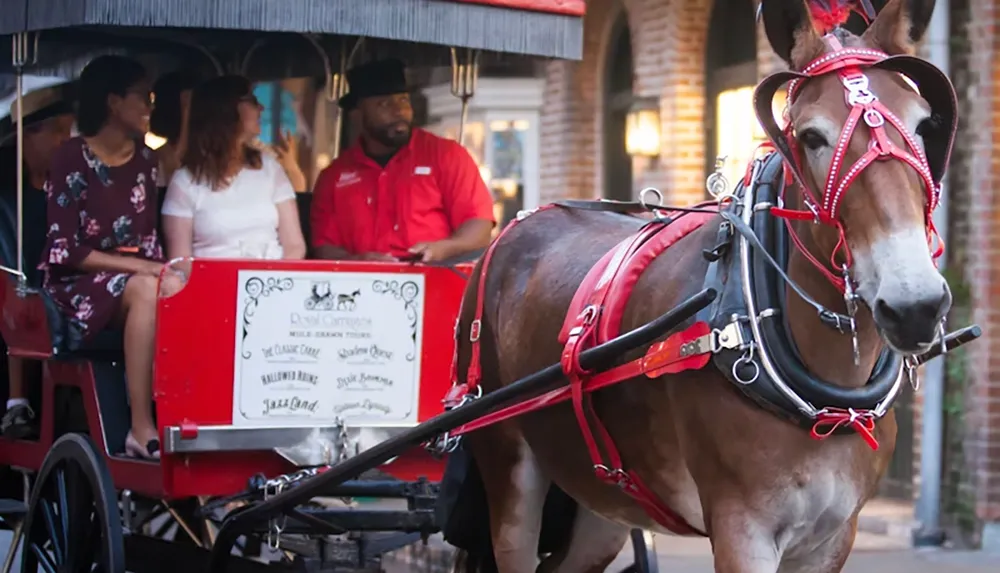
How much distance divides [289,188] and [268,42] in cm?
124

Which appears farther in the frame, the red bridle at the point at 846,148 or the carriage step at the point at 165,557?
the carriage step at the point at 165,557

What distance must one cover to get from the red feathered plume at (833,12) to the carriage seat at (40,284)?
3.39 m

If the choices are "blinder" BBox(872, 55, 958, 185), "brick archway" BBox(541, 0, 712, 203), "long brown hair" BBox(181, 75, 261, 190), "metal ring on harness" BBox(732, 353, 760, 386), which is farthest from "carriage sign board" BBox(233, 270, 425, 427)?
"brick archway" BBox(541, 0, 712, 203)

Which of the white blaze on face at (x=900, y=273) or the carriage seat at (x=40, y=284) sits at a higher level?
the white blaze on face at (x=900, y=273)

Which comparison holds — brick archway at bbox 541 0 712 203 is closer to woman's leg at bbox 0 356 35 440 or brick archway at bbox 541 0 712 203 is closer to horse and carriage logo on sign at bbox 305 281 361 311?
woman's leg at bbox 0 356 35 440

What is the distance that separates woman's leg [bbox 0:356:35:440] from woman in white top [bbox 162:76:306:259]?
1103 millimetres

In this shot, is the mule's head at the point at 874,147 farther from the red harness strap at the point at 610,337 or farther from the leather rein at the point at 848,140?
the red harness strap at the point at 610,337

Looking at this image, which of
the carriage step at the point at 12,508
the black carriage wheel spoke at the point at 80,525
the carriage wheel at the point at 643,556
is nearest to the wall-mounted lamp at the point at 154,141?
the carriage step at the point at 12,508

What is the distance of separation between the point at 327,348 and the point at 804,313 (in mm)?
2581

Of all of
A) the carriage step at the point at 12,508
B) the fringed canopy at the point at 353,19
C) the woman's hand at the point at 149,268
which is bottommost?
the carriage step at the point at 12,508

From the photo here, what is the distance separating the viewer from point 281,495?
17.5 ft

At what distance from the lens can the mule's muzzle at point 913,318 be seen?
10.3 ft

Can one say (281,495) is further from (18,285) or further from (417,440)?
(18,285)

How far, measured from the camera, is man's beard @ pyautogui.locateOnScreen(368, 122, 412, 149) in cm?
646
